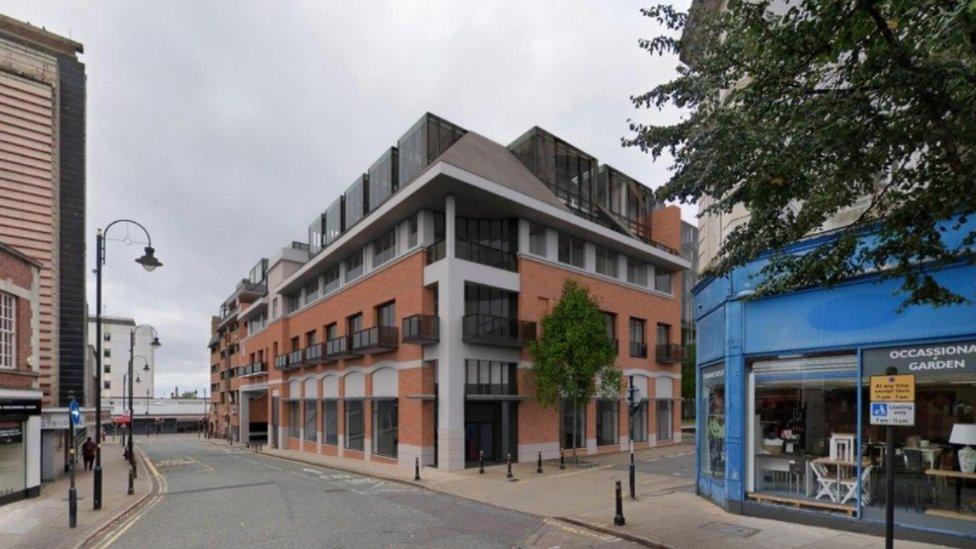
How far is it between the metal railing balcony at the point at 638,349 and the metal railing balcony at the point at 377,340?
14.7 metres

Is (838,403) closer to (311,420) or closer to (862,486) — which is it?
(862,486)

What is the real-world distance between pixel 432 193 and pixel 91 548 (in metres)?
17.6

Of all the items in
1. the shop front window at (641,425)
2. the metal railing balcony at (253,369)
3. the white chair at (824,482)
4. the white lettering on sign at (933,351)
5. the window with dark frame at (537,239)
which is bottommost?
the shop front window at (641,425)

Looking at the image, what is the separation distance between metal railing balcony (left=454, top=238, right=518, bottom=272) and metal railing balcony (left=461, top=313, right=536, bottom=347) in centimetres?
255

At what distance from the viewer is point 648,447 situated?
34.1m

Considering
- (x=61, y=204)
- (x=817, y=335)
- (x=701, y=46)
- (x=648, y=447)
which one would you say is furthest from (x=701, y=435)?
(x=61, y=204)

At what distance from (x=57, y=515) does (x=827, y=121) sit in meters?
19.4

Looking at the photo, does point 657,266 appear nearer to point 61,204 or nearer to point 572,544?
point 572,544

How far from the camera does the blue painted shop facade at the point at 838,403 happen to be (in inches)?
384

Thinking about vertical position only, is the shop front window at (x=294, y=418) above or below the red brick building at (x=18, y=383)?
below

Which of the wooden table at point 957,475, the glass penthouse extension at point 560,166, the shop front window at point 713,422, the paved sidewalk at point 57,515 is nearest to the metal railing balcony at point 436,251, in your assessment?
the glass penthouse extension at point 560,166

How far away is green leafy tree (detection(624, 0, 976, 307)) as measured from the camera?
5.83 meters

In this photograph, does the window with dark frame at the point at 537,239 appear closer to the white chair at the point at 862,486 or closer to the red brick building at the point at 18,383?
the white chair at the point at 862,486

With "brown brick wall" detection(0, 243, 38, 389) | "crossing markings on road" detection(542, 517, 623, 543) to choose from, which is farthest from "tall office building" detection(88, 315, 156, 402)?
"crossing markings on road" detection(542, 517, 623, 543)
